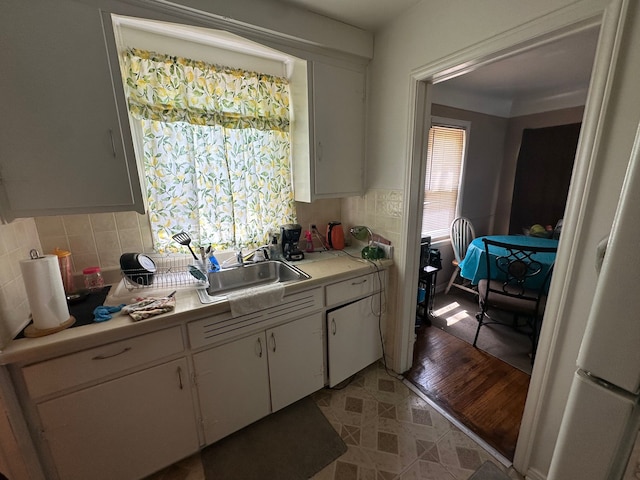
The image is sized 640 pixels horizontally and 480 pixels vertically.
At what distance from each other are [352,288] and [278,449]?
99 centimetres

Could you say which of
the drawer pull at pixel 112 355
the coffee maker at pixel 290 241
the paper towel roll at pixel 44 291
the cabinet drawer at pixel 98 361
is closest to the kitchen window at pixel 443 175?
the coffee maker at pixel 290 241

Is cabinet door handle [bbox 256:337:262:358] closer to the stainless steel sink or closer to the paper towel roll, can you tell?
the stainless steel sink

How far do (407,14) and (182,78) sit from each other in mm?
1355

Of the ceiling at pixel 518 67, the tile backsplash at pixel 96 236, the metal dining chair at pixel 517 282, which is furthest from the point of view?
the metal dining chair at pixel 517 282

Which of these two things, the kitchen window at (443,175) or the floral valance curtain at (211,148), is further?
the kitchen window at (443,175)

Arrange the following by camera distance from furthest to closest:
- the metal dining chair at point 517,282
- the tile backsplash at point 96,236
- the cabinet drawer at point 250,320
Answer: the metal dining chair at point 517,282
the tile backsplash at point 96,236
the cabinet drawer at point 250,320

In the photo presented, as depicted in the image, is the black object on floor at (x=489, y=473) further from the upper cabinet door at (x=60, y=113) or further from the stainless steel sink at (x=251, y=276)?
the upper cabinet door at (x=60, y=113)

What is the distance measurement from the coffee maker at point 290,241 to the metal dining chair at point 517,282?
1.56 m

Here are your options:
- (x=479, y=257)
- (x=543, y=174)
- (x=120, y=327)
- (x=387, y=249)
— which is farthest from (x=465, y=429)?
(x=543, y=174)

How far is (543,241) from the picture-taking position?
8.47 feet

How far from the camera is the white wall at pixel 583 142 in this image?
2.96ft

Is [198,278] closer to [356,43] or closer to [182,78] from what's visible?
[182,78]

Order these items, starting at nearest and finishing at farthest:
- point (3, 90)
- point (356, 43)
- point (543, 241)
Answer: point (3, 90)
point (356, 43)
point (543, 241)

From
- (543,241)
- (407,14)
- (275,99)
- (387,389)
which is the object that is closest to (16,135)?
(275,99)
